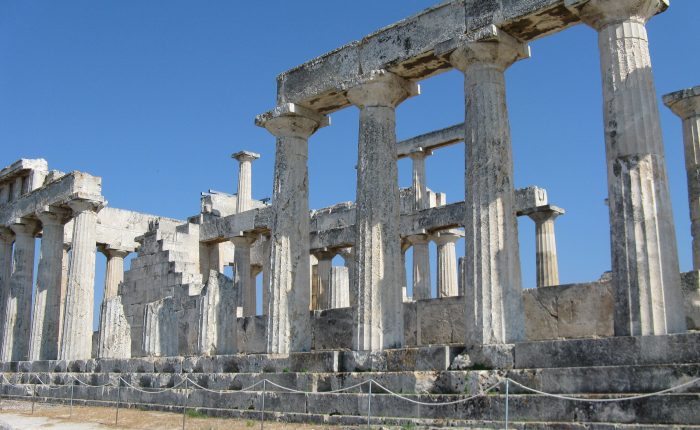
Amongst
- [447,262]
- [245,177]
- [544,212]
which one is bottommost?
[447,262]

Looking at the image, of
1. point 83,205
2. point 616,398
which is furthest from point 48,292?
point 616,398

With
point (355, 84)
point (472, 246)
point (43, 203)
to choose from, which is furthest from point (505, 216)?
point (43, 203)

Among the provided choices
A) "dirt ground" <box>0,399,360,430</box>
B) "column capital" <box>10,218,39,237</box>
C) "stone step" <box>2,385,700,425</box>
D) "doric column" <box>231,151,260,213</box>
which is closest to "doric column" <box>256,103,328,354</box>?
"stone step" <box>2,385,700,425</box>

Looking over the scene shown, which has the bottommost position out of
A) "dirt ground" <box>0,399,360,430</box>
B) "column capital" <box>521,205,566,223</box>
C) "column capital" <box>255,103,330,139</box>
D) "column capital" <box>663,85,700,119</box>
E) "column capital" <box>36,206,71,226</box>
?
"dirt ground" <box>0,399,360,430</box>

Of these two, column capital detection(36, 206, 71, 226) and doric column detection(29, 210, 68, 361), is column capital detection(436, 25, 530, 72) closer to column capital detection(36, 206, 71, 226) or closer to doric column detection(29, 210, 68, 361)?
column capital detection(36, 206, 71, 226)

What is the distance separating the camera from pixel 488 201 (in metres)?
12.8

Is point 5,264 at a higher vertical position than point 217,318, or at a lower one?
higher

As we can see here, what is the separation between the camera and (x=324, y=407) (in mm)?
13570

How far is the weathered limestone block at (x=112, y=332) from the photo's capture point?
22141mm

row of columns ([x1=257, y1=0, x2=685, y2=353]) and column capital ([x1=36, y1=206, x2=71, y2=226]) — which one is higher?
column capital ([x1=36, y1=206, x2=71, y2=226])

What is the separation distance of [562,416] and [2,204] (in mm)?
26041

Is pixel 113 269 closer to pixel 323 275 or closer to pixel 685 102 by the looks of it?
pixel 323 275

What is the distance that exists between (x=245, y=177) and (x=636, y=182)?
2262 cm

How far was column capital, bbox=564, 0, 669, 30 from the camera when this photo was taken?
11.6 m
